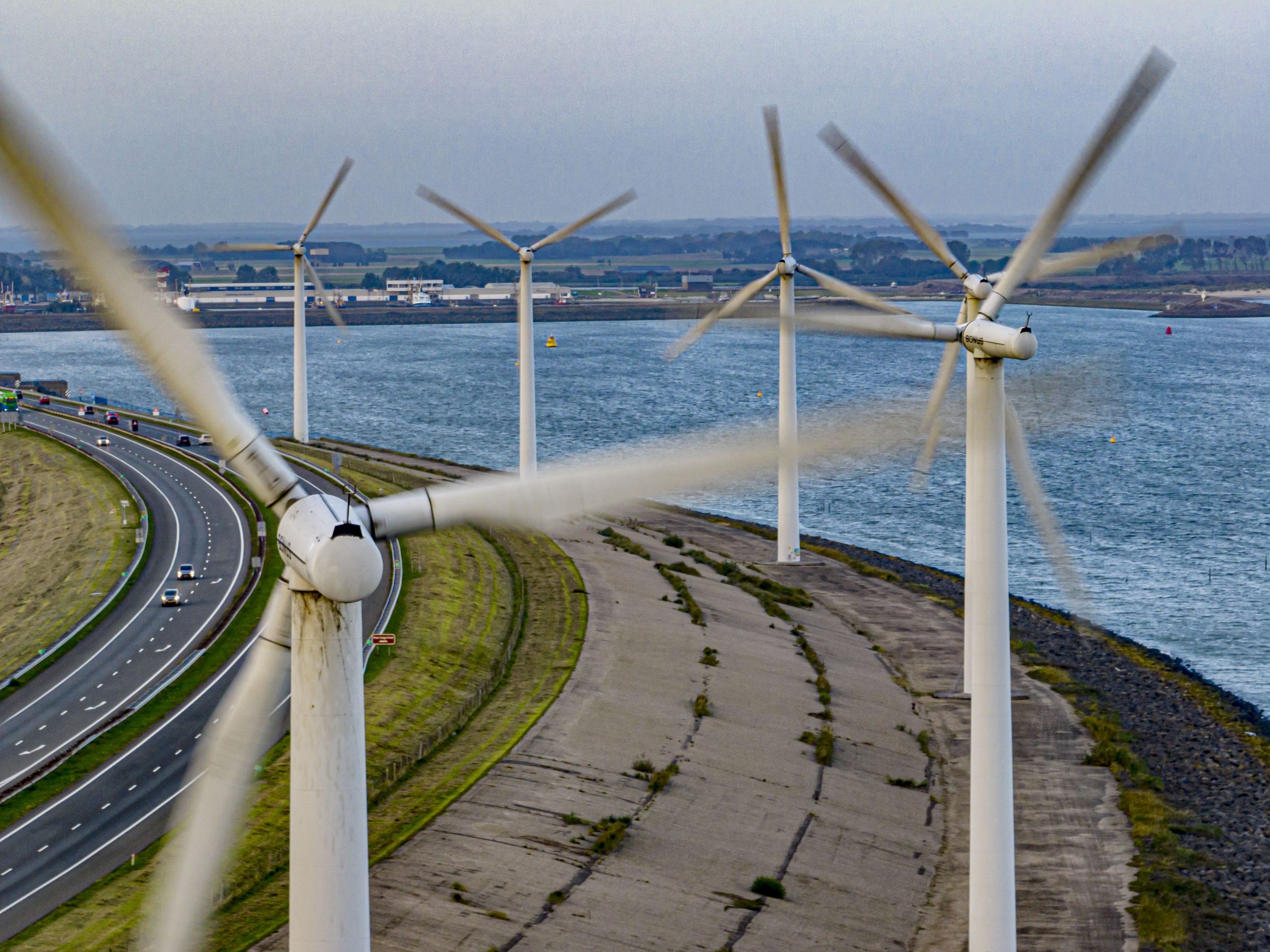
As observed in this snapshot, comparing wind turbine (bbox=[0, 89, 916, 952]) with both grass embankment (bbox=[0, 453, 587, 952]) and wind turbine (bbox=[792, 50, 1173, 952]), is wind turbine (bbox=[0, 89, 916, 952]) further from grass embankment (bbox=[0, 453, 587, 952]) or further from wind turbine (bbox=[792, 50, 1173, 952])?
grass embankment (bbox=[0, 453, 587, 952])

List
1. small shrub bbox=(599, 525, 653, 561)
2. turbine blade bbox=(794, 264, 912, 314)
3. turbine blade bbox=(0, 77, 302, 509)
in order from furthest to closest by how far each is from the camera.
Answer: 1. small shrub bbox=(599, 525, 653, 561)
2. turbine blade bbox=(794, 264, 912, 314)
3. turbine blade bbox=(0, 77, 302, 509)

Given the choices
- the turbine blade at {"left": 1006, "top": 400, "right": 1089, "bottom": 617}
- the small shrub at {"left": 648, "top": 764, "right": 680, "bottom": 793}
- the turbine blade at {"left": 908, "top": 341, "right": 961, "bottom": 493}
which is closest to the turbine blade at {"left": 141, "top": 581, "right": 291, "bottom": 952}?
the turbine blade at {"left": 1006, "top": 400, "right": 1089, "bottom": 617}

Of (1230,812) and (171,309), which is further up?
(171,309)

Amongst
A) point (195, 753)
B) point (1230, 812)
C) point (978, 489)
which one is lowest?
point (1230, 812)

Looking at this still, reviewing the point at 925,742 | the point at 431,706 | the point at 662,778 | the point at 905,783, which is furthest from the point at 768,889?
the point at 431,706

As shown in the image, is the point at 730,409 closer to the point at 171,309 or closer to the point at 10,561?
the point at 10,561

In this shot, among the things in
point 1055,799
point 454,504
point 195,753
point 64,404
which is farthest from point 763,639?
point 64,404

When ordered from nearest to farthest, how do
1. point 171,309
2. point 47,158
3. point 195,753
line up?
point 47,158 < point 171,309 < point 195,753
